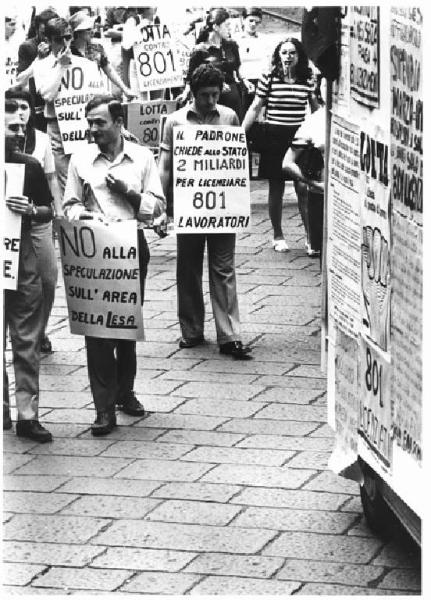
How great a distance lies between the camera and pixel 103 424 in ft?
27.5

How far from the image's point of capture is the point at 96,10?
1043 inches

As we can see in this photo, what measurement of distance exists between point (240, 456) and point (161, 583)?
5.74 ft

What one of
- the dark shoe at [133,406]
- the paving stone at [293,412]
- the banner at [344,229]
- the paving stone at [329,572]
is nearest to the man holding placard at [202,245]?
the paving stone at [293,412]

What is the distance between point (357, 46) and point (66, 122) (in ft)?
23.1


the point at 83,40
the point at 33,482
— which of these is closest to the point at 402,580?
the point at 33,482

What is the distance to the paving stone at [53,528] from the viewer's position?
6773 mm

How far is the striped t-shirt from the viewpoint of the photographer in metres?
12.8

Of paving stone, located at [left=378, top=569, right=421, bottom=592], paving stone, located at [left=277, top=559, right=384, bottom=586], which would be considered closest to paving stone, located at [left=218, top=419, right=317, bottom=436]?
paving stone, located at [left=277, top=559, right=384, bottom=586]

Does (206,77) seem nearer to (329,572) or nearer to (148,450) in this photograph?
(148,450)

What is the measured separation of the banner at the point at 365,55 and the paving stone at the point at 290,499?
2.00 metres

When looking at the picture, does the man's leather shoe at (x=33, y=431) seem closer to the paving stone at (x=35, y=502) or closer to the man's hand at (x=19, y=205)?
the paving stone at (x=35, y=502)
